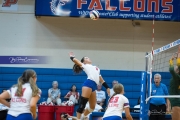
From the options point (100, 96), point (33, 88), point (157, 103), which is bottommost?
point (100, 96)

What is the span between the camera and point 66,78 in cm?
1312

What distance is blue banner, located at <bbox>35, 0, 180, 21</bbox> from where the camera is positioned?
491 inches

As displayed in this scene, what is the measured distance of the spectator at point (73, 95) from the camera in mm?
12255

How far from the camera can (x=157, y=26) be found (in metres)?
13.9

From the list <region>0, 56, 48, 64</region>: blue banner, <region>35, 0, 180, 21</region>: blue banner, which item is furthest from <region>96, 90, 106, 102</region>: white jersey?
<region>35, 0, 180, 21</region>: blue banner

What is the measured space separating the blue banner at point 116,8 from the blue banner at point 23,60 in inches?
75.3

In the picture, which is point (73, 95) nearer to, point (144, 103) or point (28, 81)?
point (144, 103)

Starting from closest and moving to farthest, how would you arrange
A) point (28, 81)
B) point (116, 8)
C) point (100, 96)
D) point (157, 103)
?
point (28, 81), point (157, 103), point (100, 96), point (116, 8)

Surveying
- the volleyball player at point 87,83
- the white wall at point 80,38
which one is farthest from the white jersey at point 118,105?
the white wall at point 80,38

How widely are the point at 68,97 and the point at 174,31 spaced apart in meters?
5.42

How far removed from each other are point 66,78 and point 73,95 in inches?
39.3

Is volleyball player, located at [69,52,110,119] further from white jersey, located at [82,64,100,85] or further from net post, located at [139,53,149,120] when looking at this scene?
net post, located at [139,53,149,120]

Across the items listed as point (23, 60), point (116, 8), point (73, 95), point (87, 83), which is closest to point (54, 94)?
point (73, 95)

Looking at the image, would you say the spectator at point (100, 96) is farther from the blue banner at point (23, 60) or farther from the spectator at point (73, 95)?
the blue banner at point (23, 60)
